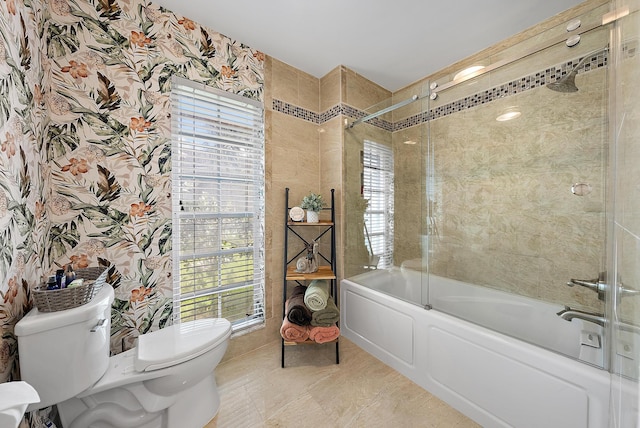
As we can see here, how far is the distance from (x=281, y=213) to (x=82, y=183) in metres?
1.26

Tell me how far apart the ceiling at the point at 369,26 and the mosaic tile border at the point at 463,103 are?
0.40 metres

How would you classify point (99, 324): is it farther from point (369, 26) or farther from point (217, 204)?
point (369, 26)

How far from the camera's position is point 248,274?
76.9 inches

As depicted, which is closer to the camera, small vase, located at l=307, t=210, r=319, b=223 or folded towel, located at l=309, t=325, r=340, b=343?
folded towel, located at l=309, t=325, r=340, b=343

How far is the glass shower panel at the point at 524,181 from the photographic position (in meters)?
1.40

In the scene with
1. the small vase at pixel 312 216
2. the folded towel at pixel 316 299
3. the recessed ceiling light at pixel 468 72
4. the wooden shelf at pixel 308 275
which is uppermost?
the recessed ceiling light at pixel 468 72

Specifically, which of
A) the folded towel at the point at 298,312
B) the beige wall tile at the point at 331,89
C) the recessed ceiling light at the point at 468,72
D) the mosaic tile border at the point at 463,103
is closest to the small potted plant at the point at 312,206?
the folded towel at the point at 298,312

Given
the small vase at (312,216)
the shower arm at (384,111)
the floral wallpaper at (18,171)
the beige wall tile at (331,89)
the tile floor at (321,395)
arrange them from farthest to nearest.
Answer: the beige wall tile at (331,89) → the small vase at (312,216) → the shower arm at (384,111) → the tile floor at (321,395) → the floral wallpaper at (18,171)

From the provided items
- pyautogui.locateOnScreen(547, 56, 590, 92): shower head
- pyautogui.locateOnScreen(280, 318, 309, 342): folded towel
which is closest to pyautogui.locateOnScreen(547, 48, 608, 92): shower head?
pyautogui.locateOnScreen(547, 56, 590, 92): shower head

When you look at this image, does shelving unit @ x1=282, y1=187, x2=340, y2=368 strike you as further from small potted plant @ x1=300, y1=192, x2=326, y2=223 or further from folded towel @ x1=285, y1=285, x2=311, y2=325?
folded towel @ x1=285, y1=285, x2=311, y2=325

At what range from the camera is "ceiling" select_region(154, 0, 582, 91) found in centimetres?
149

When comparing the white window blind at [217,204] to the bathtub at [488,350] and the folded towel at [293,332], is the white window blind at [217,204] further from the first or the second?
the bathtub at [488,350]

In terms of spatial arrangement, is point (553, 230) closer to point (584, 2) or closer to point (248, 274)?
point (584, 2)

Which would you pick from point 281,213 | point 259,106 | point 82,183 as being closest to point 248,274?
point 281,213
